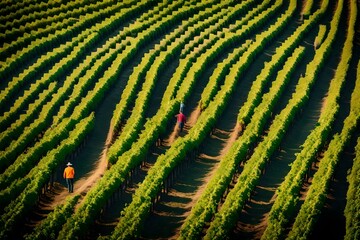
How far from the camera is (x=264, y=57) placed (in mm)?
45312

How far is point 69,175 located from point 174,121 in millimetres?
9816

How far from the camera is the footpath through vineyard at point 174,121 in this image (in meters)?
24.0

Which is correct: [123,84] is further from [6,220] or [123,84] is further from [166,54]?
[6,220]

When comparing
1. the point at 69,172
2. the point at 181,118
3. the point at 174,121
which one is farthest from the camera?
the point at 174,121

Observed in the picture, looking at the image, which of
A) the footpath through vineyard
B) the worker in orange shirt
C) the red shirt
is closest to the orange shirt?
the worker in orange shirt

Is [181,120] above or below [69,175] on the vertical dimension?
above

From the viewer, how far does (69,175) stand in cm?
2614

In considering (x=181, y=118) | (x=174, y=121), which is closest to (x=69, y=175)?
(x=181, y=118)

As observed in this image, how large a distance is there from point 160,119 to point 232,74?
9301 millimetres

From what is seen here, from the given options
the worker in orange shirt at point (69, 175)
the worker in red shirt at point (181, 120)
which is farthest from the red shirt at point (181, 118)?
the worker in orange shirt at point (69, 175)

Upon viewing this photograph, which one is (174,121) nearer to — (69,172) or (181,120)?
(181,120)

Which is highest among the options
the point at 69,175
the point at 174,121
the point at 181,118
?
the point at 181,118

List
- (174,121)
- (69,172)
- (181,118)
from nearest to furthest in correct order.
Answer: (69,172) → (181,118) → (174,121)

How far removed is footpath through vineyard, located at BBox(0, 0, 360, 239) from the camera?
2400cm
